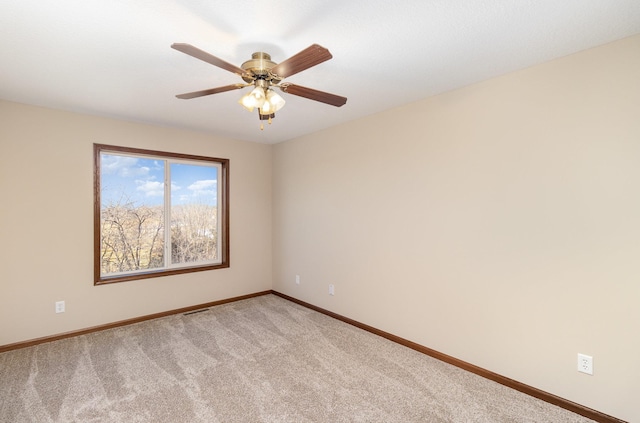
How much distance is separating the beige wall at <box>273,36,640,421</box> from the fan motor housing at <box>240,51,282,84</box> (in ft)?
5.27

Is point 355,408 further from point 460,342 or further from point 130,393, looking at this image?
point 130,393

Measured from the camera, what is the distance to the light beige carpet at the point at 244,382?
2018 mm

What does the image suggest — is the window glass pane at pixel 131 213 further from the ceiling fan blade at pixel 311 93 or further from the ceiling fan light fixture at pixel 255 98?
the ceiling fan blade at pixel 311 93

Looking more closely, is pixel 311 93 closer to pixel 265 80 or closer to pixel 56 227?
pixel 265 80

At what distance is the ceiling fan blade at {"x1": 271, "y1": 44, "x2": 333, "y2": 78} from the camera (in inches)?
56.8

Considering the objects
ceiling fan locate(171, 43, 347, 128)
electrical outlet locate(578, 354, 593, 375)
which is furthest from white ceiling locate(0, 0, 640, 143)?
electrical outlet locate(578, 354, 593, 375)

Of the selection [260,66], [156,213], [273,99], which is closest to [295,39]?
[260,66]

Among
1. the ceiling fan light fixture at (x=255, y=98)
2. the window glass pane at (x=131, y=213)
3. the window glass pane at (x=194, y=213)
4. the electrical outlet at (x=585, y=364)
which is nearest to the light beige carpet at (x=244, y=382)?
the electrical outlet at (x=585, y=364)

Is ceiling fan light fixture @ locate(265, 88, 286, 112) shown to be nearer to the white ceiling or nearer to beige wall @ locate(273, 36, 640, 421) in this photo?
the white ceiling

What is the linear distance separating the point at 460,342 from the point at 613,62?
227cm

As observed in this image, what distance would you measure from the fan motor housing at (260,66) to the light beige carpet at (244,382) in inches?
86.0

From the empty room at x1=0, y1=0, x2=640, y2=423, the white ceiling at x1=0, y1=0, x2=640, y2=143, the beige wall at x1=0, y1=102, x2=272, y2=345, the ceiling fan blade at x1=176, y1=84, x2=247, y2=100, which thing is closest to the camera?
the white ceiling at x1=0, y1=0, x2=640, y2=143

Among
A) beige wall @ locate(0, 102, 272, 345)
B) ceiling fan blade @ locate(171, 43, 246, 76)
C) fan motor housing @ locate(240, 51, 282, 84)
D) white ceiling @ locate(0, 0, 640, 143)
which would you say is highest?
white ceiling @ locate(0, 0, 640, 143)

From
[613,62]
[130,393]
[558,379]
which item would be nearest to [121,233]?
[130,393]
